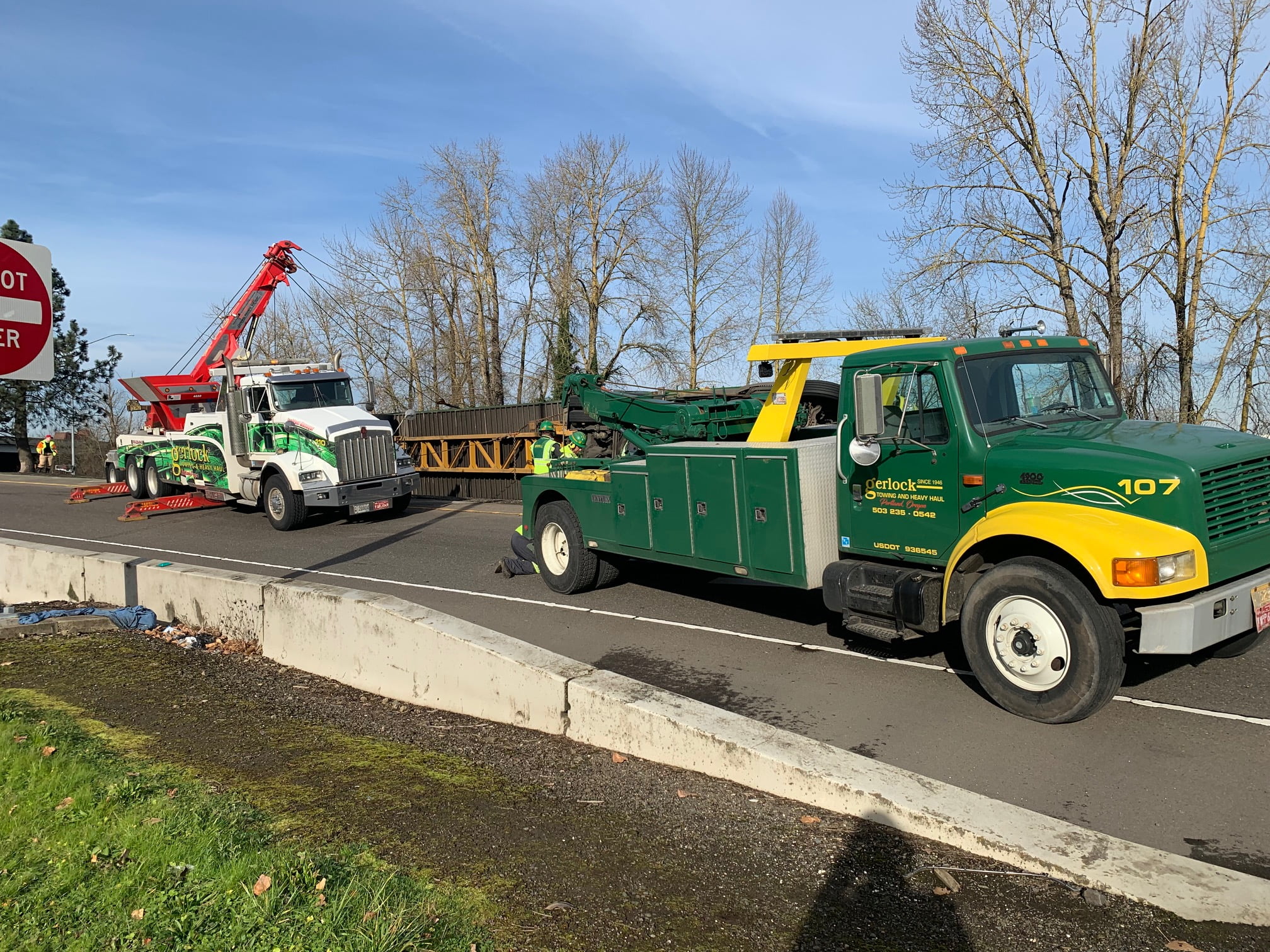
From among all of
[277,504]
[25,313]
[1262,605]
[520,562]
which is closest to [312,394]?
[277,504]

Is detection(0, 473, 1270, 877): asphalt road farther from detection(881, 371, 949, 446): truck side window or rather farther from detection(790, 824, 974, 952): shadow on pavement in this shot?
detection(881, 371, 949, 446): truck side window

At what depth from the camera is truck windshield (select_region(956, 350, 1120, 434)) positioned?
6352mm

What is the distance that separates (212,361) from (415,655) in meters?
18.4

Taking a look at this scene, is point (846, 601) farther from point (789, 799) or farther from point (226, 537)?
point (226, 537)

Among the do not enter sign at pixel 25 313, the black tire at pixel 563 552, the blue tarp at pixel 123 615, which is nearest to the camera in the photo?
the do not enter sign at pixel 25 313

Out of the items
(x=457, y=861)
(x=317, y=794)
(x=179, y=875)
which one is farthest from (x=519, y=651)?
(x=179, y=875)

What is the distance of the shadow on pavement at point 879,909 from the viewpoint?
3281 millimetres

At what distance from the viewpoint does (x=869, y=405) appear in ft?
21.0

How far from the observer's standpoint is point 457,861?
393 centimetres

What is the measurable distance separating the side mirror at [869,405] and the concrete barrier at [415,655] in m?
2.49

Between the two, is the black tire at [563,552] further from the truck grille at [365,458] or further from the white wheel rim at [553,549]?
the truck grille at [365,458]

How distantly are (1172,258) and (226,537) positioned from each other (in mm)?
17674

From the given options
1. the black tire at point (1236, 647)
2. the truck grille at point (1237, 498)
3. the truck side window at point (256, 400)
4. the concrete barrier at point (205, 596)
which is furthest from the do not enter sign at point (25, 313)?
the truck side window at point (256, 400)

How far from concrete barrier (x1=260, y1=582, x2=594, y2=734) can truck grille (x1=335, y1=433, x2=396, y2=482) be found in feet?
31.1
